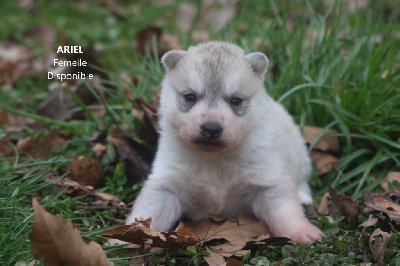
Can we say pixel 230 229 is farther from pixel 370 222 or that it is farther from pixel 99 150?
pixel 99 150

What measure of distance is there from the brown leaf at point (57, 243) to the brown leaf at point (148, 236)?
53 centimetres

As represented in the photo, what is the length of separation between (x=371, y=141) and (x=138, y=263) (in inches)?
120

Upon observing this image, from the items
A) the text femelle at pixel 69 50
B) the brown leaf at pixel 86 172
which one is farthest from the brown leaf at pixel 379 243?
the text femelle at pixel 69 50

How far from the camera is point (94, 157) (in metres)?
5.27

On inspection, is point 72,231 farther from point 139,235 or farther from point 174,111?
point 174,111

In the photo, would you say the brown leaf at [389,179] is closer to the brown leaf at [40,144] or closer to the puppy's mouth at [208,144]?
the puppy's mouth at [208,144]

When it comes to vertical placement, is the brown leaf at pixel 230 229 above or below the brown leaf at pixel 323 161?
below

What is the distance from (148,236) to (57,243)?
0.80 metres

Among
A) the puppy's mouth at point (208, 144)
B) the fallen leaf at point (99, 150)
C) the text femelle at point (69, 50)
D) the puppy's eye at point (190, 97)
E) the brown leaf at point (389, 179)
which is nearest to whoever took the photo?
the puppy's mouth at point (208, 144)

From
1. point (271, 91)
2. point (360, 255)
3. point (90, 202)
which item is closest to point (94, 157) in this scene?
point (90, 202)

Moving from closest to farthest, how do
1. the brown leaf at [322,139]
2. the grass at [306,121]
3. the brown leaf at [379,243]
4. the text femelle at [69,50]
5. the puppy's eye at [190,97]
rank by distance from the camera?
the brown leaf at [379,243]
the grass at [306,121]
the puppy's eye at [190,97]
the brown leaf at [322,139]
the text femelle at [69,50]

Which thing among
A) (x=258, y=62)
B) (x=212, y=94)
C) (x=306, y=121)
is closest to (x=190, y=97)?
(x=212, y=94)

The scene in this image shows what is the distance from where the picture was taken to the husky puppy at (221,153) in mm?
3979

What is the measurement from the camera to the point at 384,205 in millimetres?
4168
